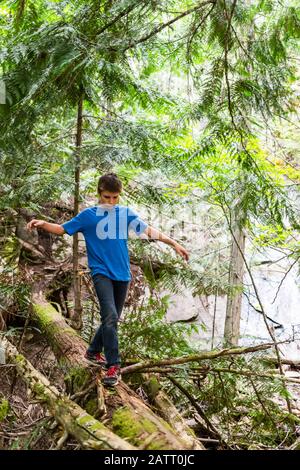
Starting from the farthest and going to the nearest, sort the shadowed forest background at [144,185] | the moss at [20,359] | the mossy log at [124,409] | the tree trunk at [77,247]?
1. the tree trunk at [77,247]
2. the moss at [20,359]
3. the shadowed forest background at [144,185]
4. the mossy log at [124,409]

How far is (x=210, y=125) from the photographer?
3.85 meters

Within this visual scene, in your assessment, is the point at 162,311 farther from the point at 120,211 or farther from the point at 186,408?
the point at 120,211

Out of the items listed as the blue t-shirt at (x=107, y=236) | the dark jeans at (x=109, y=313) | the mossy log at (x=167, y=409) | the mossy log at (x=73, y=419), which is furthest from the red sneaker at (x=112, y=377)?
the blue t-shirt at (x=107, y=236)

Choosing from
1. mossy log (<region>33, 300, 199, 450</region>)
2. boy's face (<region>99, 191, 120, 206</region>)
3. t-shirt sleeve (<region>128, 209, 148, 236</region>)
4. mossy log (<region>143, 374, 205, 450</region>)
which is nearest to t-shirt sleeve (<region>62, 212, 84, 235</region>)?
boy's face (<region>99, 191, 120, 206</region>)

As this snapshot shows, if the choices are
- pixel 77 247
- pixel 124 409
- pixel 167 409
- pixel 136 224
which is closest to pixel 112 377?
pixel 124 409

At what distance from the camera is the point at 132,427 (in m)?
2.95

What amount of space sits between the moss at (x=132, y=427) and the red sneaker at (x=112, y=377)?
0.98 feet

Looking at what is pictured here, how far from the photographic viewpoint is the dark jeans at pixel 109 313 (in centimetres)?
355

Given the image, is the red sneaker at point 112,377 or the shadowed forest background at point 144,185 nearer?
the shadowed forest background at point 144,185

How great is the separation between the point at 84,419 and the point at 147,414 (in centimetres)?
53

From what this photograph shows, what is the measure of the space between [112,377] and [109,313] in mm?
518

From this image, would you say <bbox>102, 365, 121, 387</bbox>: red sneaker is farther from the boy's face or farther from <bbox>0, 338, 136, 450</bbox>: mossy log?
the boy's face

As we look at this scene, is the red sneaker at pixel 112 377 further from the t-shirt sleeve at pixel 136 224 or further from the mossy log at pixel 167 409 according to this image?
the t-shirt sleeve at pixel 136 224
